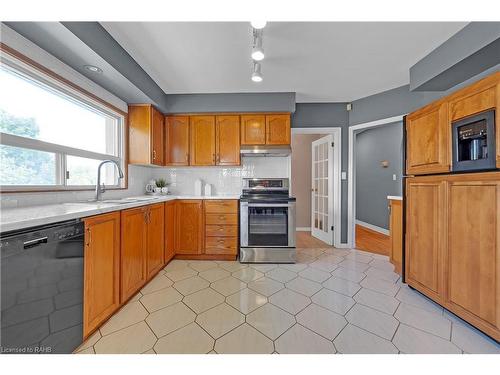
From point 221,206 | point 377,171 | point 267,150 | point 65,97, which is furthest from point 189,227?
point 377,171

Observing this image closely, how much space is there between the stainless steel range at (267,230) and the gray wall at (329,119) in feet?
3.80

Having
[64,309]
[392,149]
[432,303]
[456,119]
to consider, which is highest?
[392,149]

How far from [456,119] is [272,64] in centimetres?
171

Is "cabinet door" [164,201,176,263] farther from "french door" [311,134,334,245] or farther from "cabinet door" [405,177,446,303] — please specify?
"cabinet door" [405,177,446,303]

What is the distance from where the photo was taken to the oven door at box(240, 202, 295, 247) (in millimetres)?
2693

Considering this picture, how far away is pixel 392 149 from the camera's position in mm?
4223

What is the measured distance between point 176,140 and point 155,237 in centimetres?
154

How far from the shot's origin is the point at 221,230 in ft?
9.18

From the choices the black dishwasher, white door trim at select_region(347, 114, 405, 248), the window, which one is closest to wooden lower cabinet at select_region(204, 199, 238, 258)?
the window

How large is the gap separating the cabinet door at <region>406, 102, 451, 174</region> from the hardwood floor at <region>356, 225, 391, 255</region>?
1469 mm

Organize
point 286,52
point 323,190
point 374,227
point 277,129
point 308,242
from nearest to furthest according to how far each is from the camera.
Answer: point 286,52 → point 277,129 → point 308,242 → point 323,190 → point 374,227

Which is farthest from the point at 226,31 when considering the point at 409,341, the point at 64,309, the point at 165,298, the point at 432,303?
the point at 432,303

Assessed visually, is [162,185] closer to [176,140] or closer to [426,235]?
[176,140]
